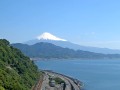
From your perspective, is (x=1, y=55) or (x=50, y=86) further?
(x=50, y=86)

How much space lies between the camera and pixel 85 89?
216 feet

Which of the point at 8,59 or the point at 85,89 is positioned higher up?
the point at 8,59

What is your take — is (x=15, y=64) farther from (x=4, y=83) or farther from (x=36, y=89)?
(x=4, y=83)

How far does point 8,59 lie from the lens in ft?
169

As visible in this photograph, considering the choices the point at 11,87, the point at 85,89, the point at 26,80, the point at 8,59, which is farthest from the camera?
the point at 85,89

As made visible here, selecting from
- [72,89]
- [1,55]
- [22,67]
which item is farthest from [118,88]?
[1,55]

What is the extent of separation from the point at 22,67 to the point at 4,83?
25.3m

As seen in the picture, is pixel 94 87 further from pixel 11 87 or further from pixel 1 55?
pixel 11 87

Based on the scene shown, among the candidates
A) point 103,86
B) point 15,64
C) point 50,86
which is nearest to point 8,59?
point 15,64

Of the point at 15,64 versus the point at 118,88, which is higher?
the point at 15,64

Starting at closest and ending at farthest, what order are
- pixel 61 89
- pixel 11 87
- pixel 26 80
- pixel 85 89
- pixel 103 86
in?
pixel 11 87 → pixel 26 80 → pixel 61 89 → pixel 85 89 → pixel 103 86

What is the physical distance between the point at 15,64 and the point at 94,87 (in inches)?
883

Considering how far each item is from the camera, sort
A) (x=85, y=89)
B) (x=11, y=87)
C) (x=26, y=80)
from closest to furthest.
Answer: (x=11, y=87)
(x=26, y=80)
(x=85, y=89)

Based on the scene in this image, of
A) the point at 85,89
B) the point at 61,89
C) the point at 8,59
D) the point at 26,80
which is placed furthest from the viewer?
the point at 85,89
